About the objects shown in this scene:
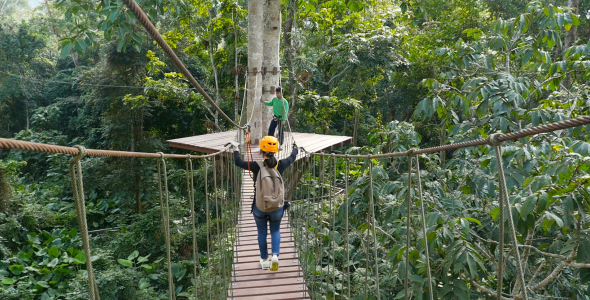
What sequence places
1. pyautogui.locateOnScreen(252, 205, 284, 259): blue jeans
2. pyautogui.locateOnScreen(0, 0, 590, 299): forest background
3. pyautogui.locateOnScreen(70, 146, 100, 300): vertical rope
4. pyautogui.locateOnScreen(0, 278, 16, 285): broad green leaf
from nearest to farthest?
pyautogui.locateOnScreen(70, 146, 100, 300): vertical rope < pyautogui.locateOnScreen(0, 0, 590, 299): forest background < pyautogui.locateOnScreen(252, 205, 284, 259): blue jeans < pyautogui.locateOnScreen(0, 278, 16, 285): broad green leaf

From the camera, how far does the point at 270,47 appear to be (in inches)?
188

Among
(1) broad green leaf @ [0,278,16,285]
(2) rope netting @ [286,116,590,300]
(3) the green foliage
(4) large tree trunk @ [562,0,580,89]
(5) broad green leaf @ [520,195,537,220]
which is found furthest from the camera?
(3) the green foliage

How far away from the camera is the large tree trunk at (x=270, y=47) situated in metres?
4.67

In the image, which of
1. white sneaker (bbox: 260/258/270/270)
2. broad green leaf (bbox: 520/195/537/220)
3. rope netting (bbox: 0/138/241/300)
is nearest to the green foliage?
rope netting (bbox: 0/138/241/300)

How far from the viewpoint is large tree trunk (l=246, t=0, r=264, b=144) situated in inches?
185

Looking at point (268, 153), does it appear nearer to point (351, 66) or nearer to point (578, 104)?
point (578, 104)

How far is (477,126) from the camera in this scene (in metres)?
2.38

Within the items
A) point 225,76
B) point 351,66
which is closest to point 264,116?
point 351,66

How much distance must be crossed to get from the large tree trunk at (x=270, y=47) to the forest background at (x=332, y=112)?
0.52 m

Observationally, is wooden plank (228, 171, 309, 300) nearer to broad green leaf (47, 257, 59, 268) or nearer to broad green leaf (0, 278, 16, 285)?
broad green leaf (0, 278, 16, 285)

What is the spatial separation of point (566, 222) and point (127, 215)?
6.47m

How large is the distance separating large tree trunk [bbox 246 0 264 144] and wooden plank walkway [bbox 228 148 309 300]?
2193 mm

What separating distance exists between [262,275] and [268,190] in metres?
0.54

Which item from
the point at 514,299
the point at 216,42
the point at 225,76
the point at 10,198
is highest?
the point at 216,42
